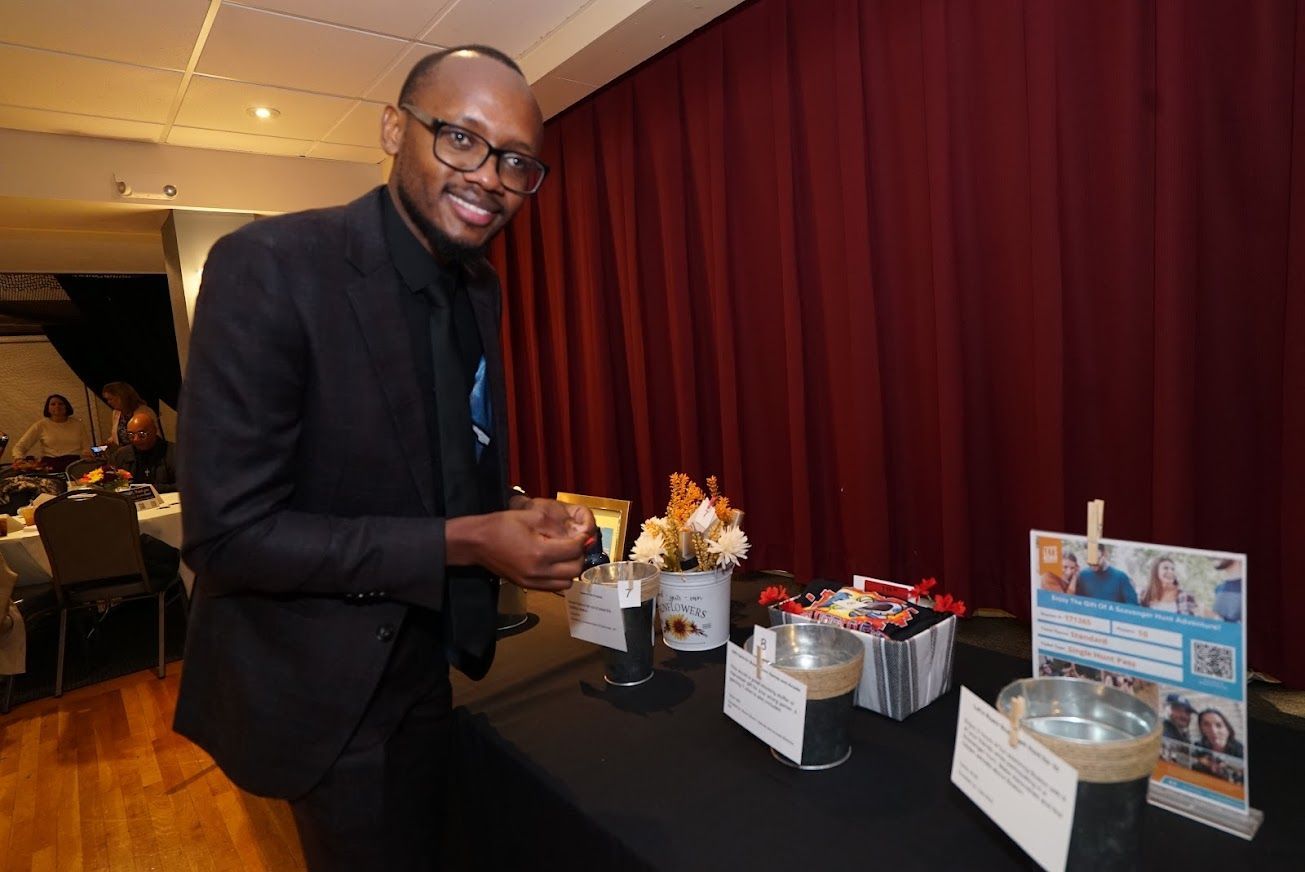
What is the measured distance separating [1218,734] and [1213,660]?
8 centimetres

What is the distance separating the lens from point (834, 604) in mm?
1091

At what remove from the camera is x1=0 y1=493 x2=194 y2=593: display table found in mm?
3498

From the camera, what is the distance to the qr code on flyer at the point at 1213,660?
0.68 metres

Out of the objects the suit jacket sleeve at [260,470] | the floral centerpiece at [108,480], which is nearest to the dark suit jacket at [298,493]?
the suit jacket sleeve at [260,470]

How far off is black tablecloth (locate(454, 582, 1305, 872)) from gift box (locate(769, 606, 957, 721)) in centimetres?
2

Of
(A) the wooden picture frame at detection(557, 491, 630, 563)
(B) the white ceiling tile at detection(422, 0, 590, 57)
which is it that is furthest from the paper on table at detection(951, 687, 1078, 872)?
(B) the white ceiling tile at detection(422, 0, 590, 57)

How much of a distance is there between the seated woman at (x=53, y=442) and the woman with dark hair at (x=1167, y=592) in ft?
27.3

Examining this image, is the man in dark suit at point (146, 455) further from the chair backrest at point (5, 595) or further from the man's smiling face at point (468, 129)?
the man's smiling face at point (468, 129)

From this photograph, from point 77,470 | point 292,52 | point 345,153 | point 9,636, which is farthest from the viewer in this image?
point 77,470

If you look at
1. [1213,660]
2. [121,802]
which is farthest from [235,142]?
[1213,660]

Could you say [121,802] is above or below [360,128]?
below

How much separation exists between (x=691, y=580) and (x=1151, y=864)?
2.31 ft

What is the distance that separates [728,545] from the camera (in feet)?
3.93

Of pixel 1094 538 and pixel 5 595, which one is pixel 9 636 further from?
pixel 1094 538
